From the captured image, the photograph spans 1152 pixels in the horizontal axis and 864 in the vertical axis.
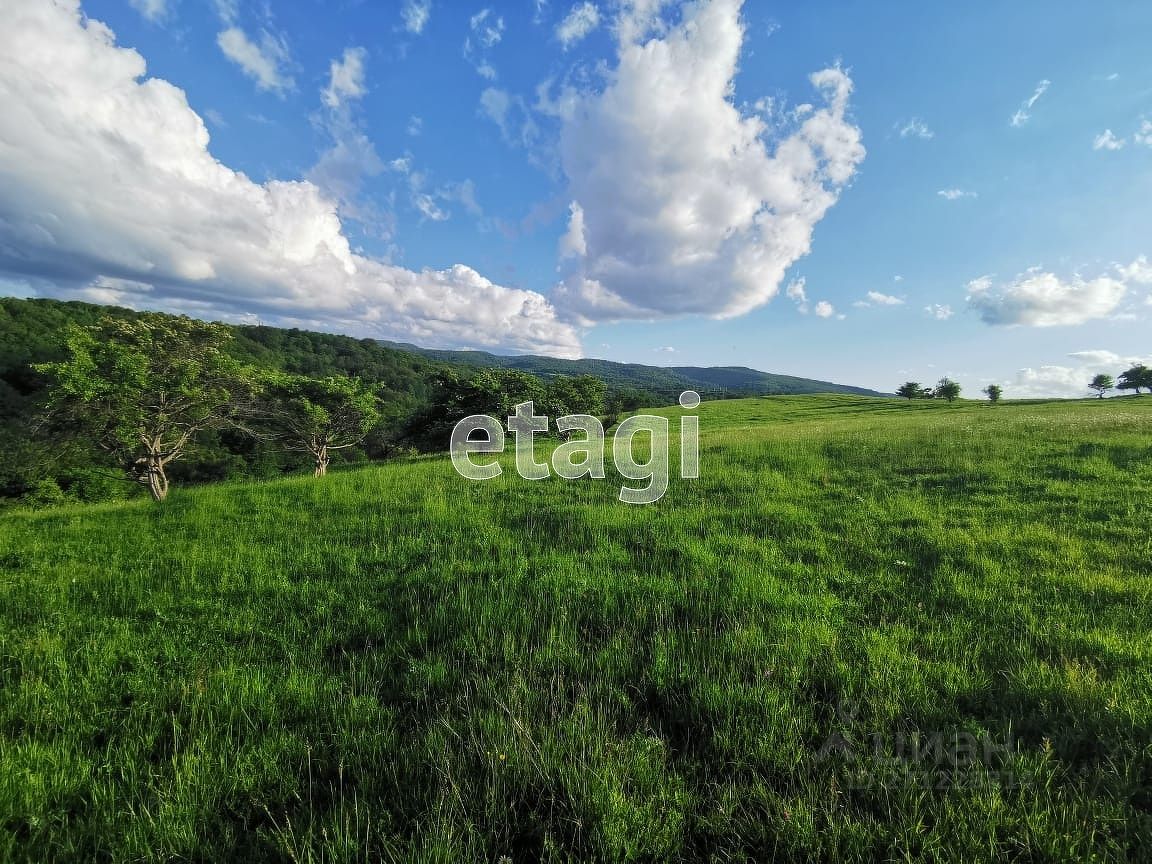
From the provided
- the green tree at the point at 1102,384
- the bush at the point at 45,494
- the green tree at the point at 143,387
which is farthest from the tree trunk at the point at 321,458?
the green tree at the point at 1102,384

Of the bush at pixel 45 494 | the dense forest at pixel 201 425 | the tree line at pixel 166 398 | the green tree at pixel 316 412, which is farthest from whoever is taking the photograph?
the bush at pixel 45 494

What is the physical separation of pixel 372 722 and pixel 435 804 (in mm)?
1043

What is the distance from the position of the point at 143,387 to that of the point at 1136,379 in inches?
5557

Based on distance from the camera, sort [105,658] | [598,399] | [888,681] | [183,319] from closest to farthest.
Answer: [888,681] < [105,658] < [183,319] < [598,399]

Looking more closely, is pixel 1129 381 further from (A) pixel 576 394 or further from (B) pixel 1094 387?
(A) pixel 576 394

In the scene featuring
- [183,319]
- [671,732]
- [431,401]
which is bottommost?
[671,732]

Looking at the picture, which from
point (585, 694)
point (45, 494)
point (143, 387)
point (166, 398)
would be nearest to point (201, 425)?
point (166, 398)

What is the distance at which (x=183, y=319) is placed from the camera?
17.6 metres

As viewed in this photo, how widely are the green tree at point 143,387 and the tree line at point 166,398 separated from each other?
0.12ft

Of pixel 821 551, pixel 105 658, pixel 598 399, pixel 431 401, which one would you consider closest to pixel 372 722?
pixel 105 658

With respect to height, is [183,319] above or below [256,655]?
above

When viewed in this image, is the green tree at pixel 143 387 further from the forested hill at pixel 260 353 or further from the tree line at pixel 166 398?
the forested hill at pixel 260 353

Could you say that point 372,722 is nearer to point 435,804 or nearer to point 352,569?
point 435,804

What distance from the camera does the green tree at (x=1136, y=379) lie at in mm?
79438
